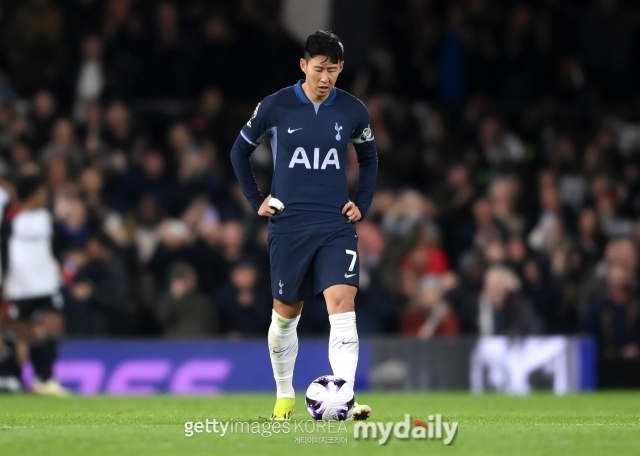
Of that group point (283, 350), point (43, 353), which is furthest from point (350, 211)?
point (43, 353)

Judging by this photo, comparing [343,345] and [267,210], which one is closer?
[343,345]

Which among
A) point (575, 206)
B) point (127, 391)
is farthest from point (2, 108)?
point (575, 206)

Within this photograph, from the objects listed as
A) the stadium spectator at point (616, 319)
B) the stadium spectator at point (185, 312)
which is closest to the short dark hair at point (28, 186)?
the stadium spectator at point (185, 312)

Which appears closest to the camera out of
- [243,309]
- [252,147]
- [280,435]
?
[280,435]

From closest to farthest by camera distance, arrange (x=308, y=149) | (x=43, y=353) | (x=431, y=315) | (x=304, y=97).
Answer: (x=308, y=149) → (x=304, y=97) → (x=43, y=353) → (x=431, y=315)

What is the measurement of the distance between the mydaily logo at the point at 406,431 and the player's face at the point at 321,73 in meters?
2.12

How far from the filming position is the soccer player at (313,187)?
339 inches

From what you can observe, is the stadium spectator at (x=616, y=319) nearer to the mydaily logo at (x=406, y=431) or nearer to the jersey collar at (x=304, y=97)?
the jersey collar at (x=304, y=97)

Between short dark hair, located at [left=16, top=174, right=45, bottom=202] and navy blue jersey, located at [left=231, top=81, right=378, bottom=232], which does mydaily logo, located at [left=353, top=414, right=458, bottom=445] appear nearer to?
navy blue jersey, located at [left=231, top=81, right=378, bottom=232]

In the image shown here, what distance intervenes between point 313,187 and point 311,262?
480mm

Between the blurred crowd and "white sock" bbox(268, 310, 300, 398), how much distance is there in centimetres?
660

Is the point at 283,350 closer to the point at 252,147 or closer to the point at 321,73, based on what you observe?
the point at 252,147

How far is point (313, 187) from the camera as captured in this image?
8.75m

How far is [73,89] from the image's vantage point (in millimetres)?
18141
